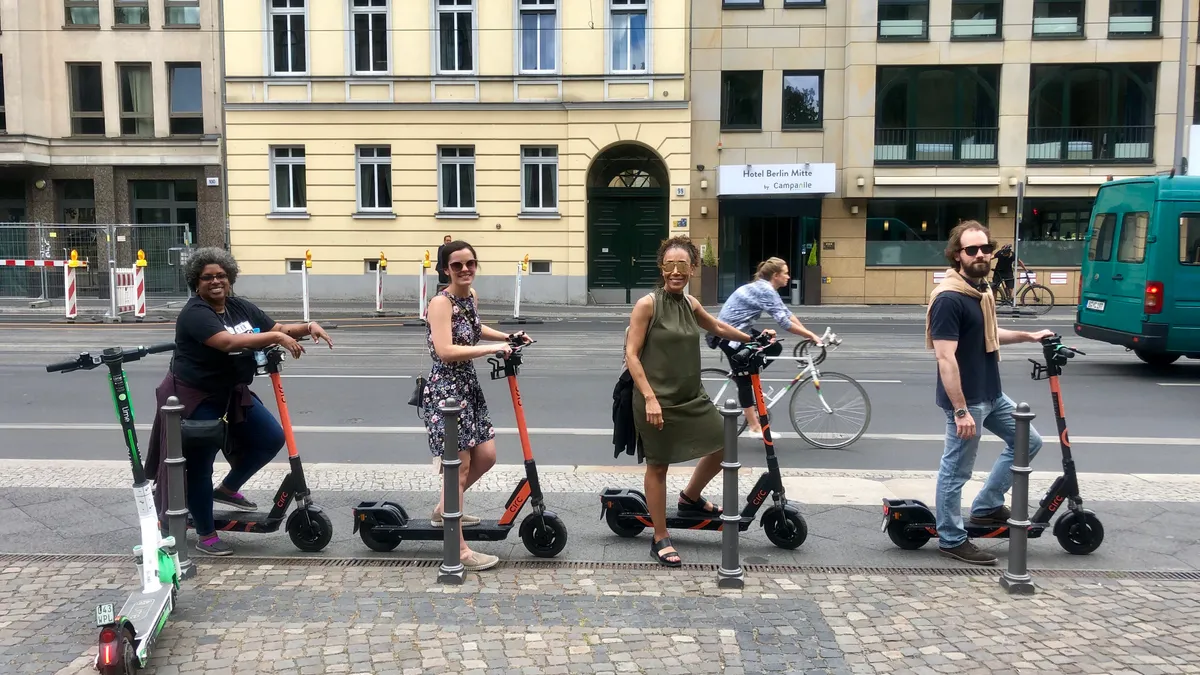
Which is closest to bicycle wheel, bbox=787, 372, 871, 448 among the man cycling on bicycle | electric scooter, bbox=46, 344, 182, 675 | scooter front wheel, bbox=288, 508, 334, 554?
the man cycling on bicycle

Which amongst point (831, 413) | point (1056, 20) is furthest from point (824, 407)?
point (1056, 20)

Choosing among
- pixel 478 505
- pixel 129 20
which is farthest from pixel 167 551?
pixel 129 20

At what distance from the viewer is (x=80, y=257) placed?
23000mm

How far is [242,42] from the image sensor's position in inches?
944

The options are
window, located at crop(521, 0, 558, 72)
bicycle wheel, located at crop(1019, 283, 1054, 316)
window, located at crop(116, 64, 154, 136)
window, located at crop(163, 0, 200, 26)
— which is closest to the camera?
bicycle wheel, located at crop(1019, 283, 1054, 316)

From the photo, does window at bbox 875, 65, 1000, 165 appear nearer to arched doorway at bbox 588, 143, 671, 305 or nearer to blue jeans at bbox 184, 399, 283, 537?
arched doorway at bbox 588, 143, 671, 305

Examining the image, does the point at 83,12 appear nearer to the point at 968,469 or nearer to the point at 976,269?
the point at 976,269

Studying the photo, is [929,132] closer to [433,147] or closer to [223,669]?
[433,147]

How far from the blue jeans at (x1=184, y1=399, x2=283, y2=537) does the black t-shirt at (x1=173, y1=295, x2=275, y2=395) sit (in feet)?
0.45

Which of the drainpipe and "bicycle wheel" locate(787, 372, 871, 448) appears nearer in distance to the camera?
"bicycle wheel" locate(787, 372, 871, 448)

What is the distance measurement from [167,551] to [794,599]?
2956 millimetres

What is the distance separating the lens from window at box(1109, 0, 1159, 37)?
79.2 ft

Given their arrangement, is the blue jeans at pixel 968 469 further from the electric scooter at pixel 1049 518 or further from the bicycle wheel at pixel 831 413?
the bicycle wheel at pixel 831 413

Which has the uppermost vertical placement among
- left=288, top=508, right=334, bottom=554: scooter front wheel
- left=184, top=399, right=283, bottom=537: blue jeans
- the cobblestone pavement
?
left=184, top=399, right=283, bottom=537: blue jeans
